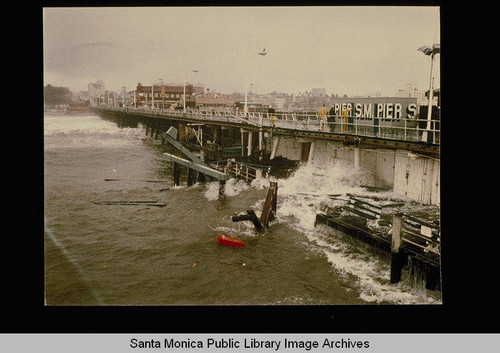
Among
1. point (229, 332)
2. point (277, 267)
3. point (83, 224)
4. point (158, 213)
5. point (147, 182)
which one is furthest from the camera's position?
point (147, 182)

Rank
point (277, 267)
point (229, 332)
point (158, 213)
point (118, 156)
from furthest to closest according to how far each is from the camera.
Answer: point (118, 156), point (158, 213), point (277, 267), point (229, 332)

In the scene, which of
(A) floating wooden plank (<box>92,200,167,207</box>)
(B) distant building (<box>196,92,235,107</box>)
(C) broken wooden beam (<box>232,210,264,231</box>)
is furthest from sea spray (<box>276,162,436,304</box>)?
(B) distant building (<box>196,92,235,107</box>)

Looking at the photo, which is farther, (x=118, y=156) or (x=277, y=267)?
(x=118, y=156)

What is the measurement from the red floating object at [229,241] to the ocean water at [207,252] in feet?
0.60

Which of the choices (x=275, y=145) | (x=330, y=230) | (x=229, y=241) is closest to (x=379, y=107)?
(x=330, y=230)

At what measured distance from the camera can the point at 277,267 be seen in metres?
11.4

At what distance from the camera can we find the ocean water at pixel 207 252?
10.1 metres

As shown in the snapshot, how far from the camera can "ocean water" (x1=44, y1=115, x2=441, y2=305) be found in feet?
33.0

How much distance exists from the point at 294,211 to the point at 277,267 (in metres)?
4.73

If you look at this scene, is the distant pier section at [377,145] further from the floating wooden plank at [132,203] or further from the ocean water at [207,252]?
the floating wooden plank at [132,203]

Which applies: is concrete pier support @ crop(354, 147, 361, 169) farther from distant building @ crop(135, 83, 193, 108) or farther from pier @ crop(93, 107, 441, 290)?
distant building @ crop(135, 83, 193, 108)
